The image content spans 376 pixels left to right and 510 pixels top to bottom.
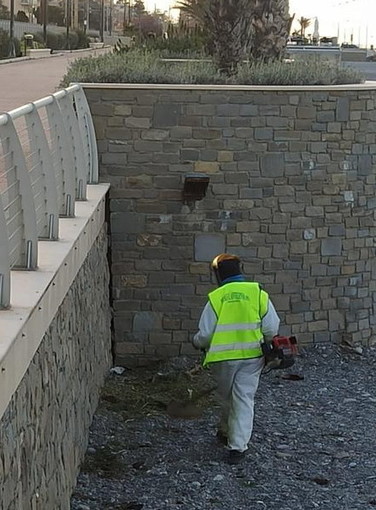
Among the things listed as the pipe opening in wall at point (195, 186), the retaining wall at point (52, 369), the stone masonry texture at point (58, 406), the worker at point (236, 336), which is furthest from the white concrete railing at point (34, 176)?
the pipe opening in wall at point (195, 186)

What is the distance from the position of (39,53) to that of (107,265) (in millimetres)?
36648

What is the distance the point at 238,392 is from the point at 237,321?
636mm

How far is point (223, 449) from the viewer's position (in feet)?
30.5

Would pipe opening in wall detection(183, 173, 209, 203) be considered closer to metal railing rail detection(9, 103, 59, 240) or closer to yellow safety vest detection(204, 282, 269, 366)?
yellow safety vest detection(204, 282, 269, 366)

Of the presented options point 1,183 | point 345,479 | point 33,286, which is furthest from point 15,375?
point 345,479

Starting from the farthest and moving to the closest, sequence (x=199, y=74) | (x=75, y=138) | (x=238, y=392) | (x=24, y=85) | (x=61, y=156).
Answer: (x=24, y=85), (x=199, y=74), (x=75, y=138), (x=61, y=156), (x=238, y=392)

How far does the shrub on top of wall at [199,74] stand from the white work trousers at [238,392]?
5007 millimetres

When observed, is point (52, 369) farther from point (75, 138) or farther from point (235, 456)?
point (75, 138)

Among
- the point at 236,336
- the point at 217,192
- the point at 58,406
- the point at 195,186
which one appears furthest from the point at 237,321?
the point at 217,192

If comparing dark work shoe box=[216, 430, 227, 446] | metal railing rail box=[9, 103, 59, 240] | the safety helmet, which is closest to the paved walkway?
dark work shoe box=[216, 430, 227, 446]

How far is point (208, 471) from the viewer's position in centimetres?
880

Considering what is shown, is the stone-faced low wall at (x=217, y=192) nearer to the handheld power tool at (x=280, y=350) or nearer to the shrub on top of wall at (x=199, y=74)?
the shrub on top of wall at (x=199, y=74)

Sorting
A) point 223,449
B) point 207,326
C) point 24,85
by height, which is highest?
point 24,85

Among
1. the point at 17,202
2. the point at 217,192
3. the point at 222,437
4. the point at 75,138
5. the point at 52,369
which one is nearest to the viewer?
the point at 17,202
